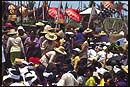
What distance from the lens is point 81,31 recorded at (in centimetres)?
850

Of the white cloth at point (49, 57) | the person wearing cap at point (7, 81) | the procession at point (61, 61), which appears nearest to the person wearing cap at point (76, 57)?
the procession at point (61, 61)

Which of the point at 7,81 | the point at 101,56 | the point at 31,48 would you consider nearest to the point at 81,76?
the point at 7,81

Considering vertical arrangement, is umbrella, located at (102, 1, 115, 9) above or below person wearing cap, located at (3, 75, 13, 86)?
above

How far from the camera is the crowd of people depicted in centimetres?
527

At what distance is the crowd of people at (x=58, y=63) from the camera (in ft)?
17.3

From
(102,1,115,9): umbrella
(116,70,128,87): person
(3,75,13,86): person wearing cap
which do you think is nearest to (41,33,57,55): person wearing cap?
(3,75,13,86): person wearing cap

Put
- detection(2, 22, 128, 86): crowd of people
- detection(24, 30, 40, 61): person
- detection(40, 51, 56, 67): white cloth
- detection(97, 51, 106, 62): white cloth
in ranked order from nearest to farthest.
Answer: detection(2, 22, 128, 86): crowd of people
detection(40, 51, 56, 67): white cloth
detection(24, 30, 40, 61): person
detection(97, 51, 106, 62): white cloth

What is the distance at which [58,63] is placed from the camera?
6094 mm

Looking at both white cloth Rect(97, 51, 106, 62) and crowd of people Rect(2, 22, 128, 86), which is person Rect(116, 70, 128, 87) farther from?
white cloth Rect(97, 51, 106, 62)

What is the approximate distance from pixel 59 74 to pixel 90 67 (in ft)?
Answer: 2.42

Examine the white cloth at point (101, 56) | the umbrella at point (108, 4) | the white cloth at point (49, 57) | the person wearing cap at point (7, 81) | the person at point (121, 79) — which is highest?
the umbrella at point (108, 4)

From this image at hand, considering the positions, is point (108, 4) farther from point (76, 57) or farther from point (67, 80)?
point (67, 80)

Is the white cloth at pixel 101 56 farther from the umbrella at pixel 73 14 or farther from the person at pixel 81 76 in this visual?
the umbrella at pixel 73 14

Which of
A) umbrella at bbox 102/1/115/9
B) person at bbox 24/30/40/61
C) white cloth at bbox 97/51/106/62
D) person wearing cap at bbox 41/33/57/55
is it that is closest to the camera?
person wearing cap at bbox 41/33/57/55
